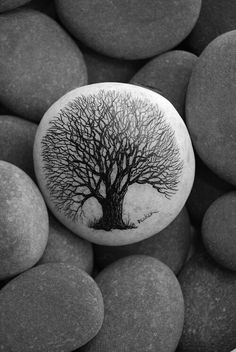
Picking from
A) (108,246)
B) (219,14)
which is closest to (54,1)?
(219,14)

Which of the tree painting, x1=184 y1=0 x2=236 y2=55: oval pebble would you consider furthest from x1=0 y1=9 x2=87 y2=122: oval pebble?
x1=184 y1=0 x2=236 y2=55: oval pebble

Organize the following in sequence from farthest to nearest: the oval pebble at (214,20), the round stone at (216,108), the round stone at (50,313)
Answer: the oval pebble at (214,20), the round stone at (216,108), the round stone at (50,313)

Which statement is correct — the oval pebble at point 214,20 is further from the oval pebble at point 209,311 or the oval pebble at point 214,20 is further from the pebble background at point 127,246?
the oval pebble at point 209,311

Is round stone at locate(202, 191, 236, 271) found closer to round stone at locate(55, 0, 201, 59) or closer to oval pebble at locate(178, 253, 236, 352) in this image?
oval pebble at locate(178, 253, 236, 352)

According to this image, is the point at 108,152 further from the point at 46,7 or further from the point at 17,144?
the point at 46,7

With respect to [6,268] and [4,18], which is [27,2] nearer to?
[4,18]

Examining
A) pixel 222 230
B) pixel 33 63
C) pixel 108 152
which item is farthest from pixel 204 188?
pixel 33 63

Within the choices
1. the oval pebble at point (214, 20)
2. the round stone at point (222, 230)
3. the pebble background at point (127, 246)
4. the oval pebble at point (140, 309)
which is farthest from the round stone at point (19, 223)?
the oval pebble at point (214, 20)
